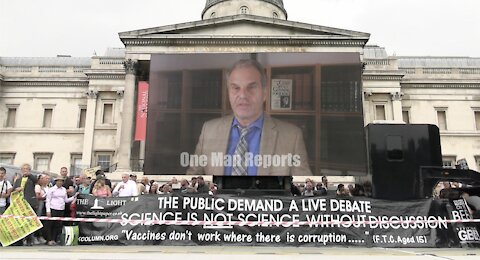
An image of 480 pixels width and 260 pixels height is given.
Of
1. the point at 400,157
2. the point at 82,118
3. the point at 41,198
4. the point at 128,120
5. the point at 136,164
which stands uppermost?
the point at 82,118

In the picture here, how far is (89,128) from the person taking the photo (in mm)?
39875

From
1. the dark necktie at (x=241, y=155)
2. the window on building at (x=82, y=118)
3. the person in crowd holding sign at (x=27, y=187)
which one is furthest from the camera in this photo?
the window on building at (x=82, y=118)

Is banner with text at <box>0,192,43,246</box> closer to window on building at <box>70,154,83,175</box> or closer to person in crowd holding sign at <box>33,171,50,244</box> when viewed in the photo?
person in crowd holding sign at <box>33,171,50,244</box>

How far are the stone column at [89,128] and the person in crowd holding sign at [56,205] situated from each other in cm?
3013

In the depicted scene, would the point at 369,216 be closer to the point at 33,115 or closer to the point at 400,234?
the point at 400,234

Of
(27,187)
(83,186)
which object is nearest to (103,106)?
(83,186)

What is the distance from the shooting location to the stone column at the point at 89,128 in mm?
39250

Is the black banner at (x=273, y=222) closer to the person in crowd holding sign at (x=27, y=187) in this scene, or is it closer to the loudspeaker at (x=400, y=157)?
the loudspeaker at (x=400, y=157)

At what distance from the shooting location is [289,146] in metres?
12.6

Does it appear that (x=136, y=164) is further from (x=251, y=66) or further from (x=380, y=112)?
(x=380, y=112)

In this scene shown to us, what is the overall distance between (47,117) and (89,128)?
5417 millimetres

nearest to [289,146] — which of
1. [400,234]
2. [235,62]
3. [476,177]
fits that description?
[235,62]

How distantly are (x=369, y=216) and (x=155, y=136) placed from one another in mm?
6755

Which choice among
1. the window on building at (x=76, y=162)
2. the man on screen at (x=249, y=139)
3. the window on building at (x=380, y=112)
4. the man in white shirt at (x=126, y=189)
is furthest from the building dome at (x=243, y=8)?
the man in white shirt at (x=126, y=189)
